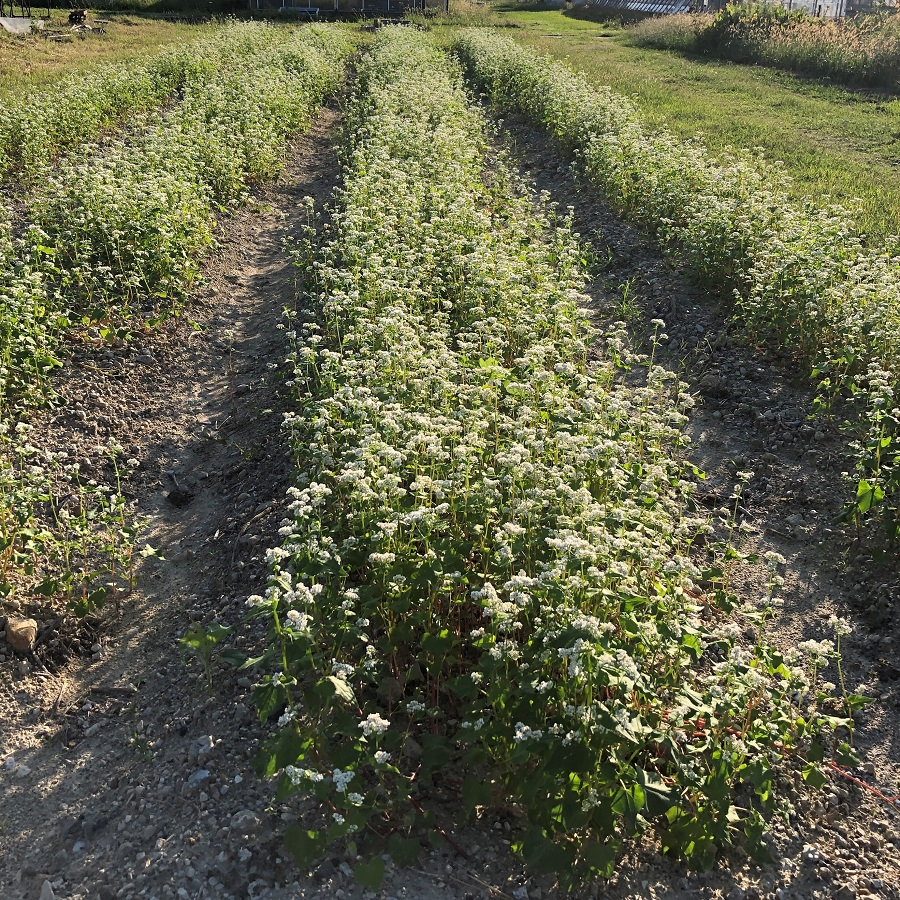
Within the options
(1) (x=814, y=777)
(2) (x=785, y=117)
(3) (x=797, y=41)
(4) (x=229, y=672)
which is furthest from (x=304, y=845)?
(3) (x=797, y=41)

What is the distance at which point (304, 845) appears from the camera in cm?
347

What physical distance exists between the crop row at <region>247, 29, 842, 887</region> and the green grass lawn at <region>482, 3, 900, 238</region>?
6997mm

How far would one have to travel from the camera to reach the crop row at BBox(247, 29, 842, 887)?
140 inches

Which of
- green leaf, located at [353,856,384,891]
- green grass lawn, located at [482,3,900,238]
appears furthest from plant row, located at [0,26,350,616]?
green grass lawn, located at [482,3,900,238]

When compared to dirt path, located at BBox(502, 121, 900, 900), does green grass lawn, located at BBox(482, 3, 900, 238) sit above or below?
above

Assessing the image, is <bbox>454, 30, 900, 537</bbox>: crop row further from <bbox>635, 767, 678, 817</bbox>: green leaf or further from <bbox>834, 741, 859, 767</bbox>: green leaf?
<bbox>635, 767, 678, 817</bbox>: green leaf

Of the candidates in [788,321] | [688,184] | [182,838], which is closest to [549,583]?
[182,838]

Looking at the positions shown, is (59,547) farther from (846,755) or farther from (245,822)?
(846,755)

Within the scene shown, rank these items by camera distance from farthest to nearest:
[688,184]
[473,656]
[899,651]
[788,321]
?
[688,184] < [788,321] < [899,651] < [473,656]

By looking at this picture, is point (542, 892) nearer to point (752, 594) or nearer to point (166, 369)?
point (752, 594)

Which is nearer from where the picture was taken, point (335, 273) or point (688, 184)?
point (335, 273)

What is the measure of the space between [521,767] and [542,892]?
0.51m

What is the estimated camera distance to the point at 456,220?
9.13 meters

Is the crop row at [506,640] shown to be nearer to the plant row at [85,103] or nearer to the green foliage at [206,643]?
the green foliage at [206,643]
